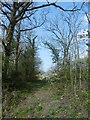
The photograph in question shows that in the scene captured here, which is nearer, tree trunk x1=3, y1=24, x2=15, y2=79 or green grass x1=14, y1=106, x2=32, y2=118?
green grass x1=14, y1=106, x2=32, y2=118

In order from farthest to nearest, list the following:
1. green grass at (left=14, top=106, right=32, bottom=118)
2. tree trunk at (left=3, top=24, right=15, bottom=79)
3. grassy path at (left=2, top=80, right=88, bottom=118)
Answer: tree trunk at (left=3, top=24, right=15, bottom=79) < green grass at (left=14, top=106, right=32, bottom=118) < grassy path at (left=2, top=80, right=88, bottom=118)

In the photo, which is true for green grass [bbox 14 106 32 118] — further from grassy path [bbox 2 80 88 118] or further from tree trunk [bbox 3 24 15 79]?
tree trunk [bbox 3 24 15 79]

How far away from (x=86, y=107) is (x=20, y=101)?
2224 mm

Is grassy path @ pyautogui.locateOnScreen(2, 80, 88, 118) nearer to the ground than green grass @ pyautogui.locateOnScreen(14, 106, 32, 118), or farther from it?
farther from it

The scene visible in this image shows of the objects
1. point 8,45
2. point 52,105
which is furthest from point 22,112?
point 8,45

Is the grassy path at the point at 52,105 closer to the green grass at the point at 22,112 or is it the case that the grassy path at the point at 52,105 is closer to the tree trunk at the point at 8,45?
the green grass at the point at 22,112

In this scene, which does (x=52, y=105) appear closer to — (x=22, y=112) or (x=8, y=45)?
(x=22, y=112)

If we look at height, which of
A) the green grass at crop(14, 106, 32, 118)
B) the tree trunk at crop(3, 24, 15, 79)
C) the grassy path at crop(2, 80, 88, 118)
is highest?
the tree trunk at crop(3, 24, 15, 79)

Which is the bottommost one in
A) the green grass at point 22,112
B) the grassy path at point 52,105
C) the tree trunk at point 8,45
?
the green grass at point 22,112

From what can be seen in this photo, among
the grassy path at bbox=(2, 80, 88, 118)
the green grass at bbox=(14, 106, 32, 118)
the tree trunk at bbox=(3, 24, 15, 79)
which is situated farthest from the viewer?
the tree trunk at bbox=(3, 24, 15, 79)

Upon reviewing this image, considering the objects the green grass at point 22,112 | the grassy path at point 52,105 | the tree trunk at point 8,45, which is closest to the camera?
the grassy path at point 52,105

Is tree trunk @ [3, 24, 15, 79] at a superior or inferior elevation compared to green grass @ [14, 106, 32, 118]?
superior

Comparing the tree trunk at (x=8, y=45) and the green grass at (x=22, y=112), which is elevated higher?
the tree trunk at (x=8, y=45)

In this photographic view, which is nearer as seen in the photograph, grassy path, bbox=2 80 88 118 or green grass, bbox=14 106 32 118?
grassy path, bbox=2 80 88 118
